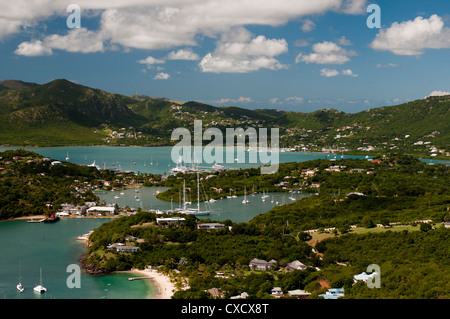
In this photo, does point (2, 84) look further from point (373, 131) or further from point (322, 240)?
point (322, 240)

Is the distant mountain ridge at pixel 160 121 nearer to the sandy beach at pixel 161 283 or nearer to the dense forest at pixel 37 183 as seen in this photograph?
the dense forest at pixel 37 183

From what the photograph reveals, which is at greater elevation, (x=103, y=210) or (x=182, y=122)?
(x=182, y=122)

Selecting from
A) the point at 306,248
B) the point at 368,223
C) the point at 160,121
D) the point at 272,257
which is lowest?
the point at 272,257

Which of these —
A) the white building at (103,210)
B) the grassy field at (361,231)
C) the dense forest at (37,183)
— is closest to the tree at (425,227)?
the grassy field at (361,231)

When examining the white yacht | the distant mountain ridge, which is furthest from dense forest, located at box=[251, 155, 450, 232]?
the distant mountain ridge

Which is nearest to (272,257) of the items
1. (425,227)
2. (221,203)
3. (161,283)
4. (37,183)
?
(161,283)

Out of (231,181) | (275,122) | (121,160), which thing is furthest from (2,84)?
(231,181)

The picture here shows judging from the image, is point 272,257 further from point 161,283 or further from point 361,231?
point 361,231
